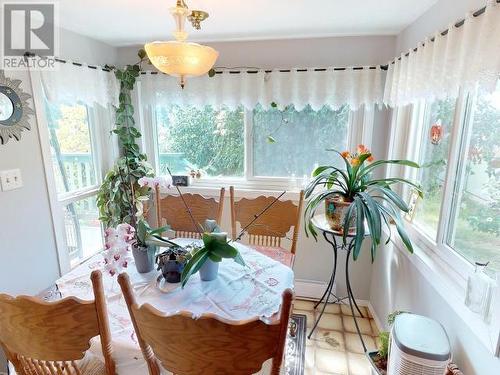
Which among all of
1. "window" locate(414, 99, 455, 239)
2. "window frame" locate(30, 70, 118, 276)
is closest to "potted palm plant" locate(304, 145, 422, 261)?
"window" locate(414, 99, 455, 239)

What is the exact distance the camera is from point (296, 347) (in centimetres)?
192

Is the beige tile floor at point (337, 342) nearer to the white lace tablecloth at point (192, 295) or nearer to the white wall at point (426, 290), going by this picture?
the white wall at point (426, 290)

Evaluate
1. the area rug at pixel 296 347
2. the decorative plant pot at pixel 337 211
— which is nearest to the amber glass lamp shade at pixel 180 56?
the decorative plant pot at pixel 337 211

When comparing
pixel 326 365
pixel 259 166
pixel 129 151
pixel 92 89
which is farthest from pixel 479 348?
pixel 92 89

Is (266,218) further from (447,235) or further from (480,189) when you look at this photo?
(480,189)

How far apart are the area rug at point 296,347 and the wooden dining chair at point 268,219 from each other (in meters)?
0.60

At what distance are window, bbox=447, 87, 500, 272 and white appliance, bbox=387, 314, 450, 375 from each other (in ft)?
1.14

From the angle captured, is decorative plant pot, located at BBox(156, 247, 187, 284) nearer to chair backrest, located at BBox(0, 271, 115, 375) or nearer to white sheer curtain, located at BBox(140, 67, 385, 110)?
chair backrest, located at BBox(0, 271, 115, 375)

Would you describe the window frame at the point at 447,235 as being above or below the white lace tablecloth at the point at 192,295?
above

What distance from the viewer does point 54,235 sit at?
199 cm

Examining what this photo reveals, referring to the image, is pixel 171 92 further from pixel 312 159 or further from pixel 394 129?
pixel 394 129

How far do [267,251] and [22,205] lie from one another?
1519mm

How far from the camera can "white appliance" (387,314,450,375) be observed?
1.07 m

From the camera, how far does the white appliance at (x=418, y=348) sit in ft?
→ 3.52
